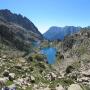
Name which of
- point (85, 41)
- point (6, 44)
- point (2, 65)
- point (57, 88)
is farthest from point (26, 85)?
point (6, 44)

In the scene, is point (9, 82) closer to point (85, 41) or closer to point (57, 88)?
point (57, 88)

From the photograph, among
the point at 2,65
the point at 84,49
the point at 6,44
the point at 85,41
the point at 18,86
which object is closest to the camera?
the point at 18,86

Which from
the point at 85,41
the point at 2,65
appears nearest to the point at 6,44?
the point at 85,41

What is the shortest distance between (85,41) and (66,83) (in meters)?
153

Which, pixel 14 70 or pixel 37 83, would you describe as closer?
pixel 37 83

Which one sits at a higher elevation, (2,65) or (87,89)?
(2,65)

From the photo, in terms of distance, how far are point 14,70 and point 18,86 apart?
619cm

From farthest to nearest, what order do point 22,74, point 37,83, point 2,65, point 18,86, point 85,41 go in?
point 85,41
point 2,65
point 22,74
point 37,83
point 18,86

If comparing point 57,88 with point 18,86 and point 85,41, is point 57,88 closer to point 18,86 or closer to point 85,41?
point 18,86

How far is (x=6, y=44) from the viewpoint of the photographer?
653 feet

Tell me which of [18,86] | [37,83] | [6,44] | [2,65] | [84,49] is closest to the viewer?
[18,86]

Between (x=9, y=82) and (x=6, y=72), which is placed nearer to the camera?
(x=9, y=82)

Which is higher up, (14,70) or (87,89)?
(14,70)

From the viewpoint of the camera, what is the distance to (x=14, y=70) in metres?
27.4
